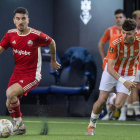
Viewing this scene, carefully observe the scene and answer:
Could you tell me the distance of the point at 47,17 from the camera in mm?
9688

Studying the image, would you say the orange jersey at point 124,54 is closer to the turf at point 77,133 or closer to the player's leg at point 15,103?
the turf at point 77,133

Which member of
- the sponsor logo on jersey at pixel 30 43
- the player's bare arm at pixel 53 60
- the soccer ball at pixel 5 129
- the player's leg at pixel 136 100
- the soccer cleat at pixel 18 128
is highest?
the sponsor logo on jersey at pixel 30 43

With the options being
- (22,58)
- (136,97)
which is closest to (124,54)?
(22,58)

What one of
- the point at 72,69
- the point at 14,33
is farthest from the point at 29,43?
the point at 72,69

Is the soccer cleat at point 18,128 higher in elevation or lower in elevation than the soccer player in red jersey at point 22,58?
lower

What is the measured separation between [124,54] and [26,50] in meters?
1.30

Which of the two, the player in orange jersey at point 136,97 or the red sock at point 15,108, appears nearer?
the red sock at point 15,108

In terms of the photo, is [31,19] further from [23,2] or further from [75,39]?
[75,39]

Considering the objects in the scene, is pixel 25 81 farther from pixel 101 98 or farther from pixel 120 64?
pixel 120 64

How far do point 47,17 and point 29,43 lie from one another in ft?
14.2

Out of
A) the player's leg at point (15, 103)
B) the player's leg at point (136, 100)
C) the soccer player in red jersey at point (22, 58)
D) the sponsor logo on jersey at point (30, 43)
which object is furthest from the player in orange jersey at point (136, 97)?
the player's leg at point (15, 103)

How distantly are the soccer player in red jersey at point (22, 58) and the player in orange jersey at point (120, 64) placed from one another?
86 cm

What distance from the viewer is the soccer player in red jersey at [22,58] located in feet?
17.2

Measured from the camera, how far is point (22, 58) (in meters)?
5.40
